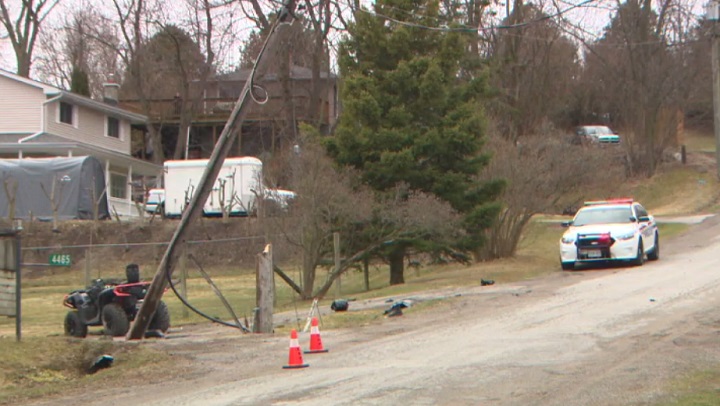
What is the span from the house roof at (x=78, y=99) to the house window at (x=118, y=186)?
350cm

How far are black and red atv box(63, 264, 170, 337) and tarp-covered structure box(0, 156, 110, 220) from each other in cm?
2320

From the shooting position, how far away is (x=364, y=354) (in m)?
12.6

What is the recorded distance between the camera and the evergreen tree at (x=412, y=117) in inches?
1035

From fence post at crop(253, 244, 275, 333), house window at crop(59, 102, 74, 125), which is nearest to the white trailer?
house window at crop(59, 102, 74, 125)

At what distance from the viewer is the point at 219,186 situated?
39.7 m

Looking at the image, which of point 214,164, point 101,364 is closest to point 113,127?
point 214,164

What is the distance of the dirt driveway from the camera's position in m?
9.49

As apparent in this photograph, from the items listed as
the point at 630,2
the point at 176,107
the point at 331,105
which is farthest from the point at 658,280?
the point at 176,107

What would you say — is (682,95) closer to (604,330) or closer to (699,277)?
(699,277)

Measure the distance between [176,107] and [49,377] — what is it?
47162mm

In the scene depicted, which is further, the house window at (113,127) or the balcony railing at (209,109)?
the balcony railing at (209,109)

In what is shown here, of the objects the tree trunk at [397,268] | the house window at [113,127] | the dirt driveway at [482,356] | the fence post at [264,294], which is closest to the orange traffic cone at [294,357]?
the dirt driveway at [482,356]

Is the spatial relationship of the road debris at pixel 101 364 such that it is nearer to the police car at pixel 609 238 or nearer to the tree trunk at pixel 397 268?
the tree trunk at pixel 397 268

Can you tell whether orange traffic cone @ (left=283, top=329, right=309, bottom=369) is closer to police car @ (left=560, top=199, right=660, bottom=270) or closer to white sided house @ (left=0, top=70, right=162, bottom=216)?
police car @ (left=560, top=199, right=660, bottom=270)
